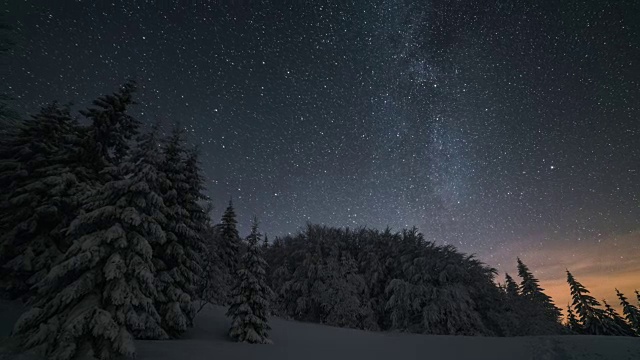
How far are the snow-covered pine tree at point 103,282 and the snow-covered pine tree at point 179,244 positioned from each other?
95.3 inches

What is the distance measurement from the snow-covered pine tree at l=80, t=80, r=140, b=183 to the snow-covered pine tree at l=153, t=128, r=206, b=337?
2.34 metres

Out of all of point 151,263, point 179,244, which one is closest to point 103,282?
point 151,263

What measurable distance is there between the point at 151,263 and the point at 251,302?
8.39 metres

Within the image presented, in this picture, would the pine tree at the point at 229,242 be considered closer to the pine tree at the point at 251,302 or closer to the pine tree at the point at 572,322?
the pine tree at the point at 251,302

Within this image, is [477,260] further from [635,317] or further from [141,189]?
[635,317]

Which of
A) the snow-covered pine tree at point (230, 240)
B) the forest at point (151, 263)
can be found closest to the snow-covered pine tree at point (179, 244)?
the forest at point (151, 263)

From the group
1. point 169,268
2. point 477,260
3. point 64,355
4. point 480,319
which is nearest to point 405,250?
point 477,260

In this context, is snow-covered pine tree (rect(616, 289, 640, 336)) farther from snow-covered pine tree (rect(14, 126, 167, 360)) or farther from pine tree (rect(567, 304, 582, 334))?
snow-covered pine tree (rect(14, 126, 167, 360))

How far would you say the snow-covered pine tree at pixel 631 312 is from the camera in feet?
157

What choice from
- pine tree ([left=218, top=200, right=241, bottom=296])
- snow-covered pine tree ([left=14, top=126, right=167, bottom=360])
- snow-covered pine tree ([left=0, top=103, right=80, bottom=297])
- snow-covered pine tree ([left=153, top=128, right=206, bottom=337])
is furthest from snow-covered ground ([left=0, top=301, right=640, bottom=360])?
pine tree ([left=218, top=200, right=241, bottom=296])

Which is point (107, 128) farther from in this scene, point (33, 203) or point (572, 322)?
point (572, 322)

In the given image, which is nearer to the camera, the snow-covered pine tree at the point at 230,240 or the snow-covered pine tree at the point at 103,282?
the snow-covered pine tree at the point at 103,282

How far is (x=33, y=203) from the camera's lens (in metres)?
15.6

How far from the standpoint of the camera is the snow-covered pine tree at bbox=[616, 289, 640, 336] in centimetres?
4788
